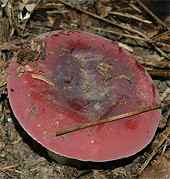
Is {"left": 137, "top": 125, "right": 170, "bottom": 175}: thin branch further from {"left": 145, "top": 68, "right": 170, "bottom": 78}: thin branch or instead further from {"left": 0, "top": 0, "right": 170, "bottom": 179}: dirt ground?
{"left": 145, "top": 68, "right": 170, "bottom": 78}: thin branch

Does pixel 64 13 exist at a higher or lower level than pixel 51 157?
higher

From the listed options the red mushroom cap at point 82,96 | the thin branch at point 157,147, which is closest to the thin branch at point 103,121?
the red mushroom cap at point 82,96

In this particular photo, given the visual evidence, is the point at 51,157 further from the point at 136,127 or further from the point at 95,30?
the point at 95,30

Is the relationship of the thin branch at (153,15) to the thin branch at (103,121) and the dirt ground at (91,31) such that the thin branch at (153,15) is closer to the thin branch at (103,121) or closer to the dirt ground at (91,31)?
the dirt ground at (91,31)

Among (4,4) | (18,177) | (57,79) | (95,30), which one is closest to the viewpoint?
(57,79)

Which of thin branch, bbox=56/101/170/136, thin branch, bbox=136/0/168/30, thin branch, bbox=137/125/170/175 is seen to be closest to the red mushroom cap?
thin branch, bbox=56/101/170/136

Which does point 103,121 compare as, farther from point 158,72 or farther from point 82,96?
point 158,72

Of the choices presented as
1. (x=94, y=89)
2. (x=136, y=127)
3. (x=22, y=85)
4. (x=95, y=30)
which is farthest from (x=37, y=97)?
(x=95, y=30)
